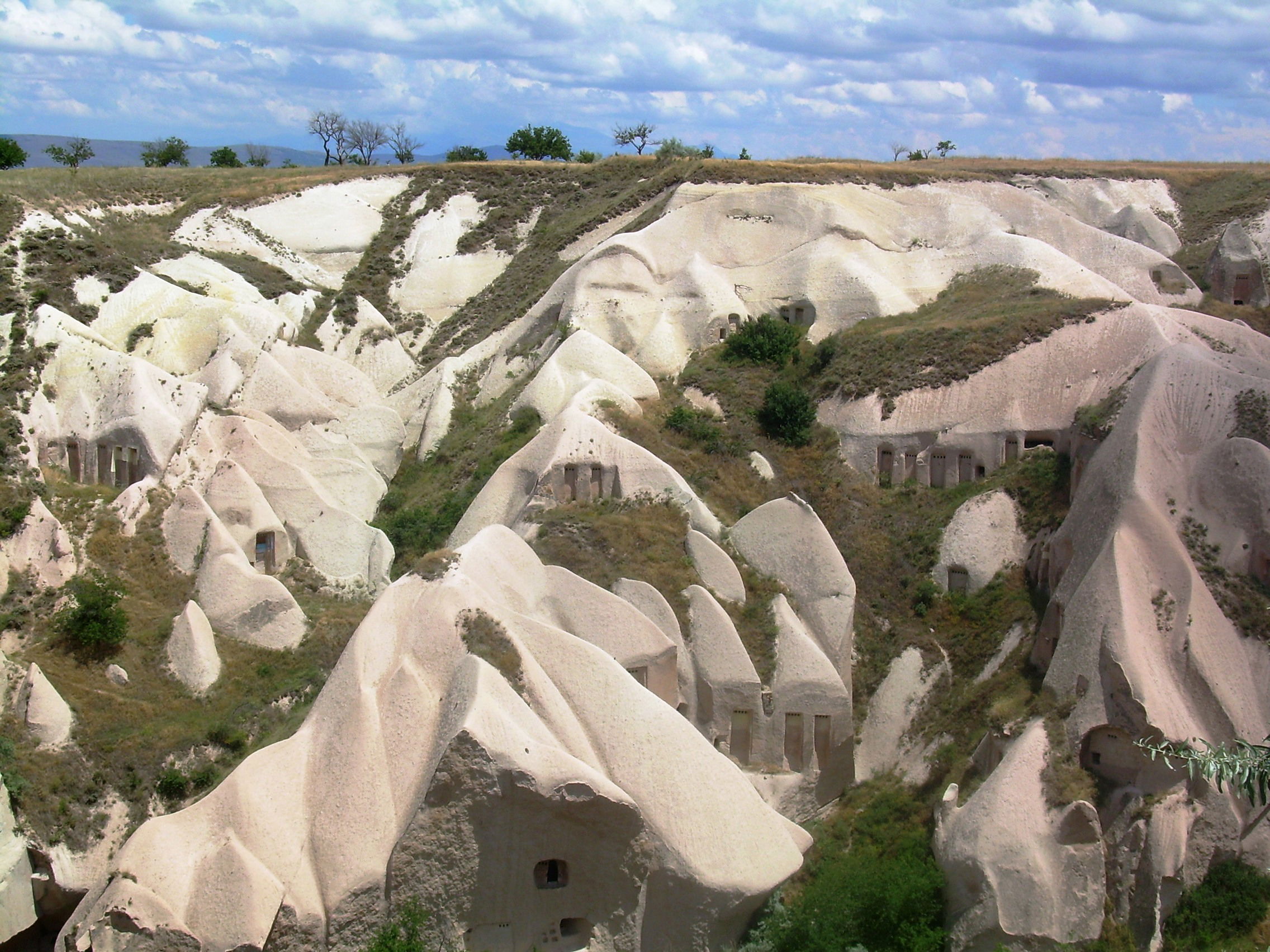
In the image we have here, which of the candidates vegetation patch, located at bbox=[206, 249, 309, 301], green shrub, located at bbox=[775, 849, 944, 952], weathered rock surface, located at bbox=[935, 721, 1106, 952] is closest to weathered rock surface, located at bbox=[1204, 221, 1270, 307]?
weathered rock surface, located at bbox=[935, 721, 1106, 952]

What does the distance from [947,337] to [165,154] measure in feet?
188

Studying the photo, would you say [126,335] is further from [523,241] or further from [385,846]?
[385,846]

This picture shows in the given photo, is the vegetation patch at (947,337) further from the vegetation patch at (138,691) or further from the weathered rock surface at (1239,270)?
the vegetation patch at (138,691)

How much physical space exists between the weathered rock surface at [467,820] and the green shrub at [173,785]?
4.93m

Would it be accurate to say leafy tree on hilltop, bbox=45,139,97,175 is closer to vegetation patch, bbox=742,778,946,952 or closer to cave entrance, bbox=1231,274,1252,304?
cave entrance, bbox=1231,274,1252,304

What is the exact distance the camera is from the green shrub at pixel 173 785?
28469mm

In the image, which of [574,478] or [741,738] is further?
[574,478]

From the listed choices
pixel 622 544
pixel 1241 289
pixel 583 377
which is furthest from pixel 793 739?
pixel 1241 289

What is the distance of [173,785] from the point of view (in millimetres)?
28531

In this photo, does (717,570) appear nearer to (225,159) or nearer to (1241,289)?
(1241,289)

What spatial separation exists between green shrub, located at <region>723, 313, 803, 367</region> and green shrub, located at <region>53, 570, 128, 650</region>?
2142 cm

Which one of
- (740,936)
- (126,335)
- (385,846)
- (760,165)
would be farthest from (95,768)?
(760,165)

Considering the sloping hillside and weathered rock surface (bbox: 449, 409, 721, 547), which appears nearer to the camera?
the sloping hillside

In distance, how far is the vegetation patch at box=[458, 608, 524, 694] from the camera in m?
25.0
